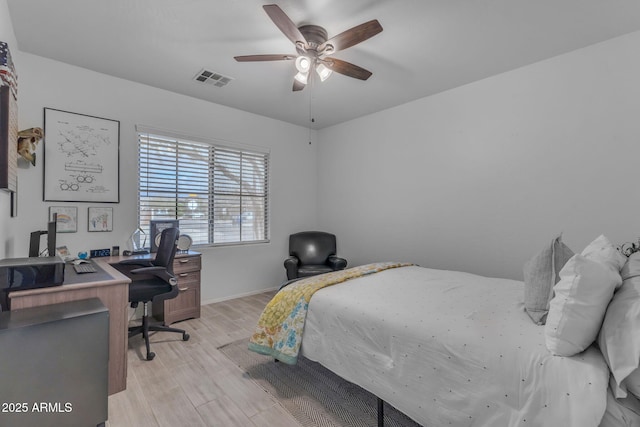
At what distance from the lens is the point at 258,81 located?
3.21 metres

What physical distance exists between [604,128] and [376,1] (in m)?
2.21

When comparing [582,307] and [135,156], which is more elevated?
[135,156]

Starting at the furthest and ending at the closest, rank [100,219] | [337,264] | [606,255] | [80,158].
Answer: [337,264] → [100,219] → [80,158] → [606,255]

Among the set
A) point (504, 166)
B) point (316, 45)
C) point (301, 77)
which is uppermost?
point (316, 45)

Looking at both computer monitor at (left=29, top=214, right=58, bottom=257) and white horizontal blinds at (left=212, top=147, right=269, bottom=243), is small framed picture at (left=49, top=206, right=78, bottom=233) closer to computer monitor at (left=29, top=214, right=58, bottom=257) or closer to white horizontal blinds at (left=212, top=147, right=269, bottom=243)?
computer monitor at (left=29, top=214, right=58, bottom=257)

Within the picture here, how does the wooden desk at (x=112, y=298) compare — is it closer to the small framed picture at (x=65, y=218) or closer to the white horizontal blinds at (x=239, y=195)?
the small framed picture at (x=65, y=218)

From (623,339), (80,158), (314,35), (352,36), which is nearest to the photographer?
(623,339)

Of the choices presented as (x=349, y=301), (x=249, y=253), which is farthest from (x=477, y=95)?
(x=249, y=253)

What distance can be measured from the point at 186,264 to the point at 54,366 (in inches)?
76.0

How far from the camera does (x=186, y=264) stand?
3.31 m

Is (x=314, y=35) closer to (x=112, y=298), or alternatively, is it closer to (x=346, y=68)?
(x=346, y=68)

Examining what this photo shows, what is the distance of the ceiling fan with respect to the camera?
1.91 metres

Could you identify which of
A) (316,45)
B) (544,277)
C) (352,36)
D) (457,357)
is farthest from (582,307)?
(316,45)

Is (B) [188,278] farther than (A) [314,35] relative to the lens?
Yes
